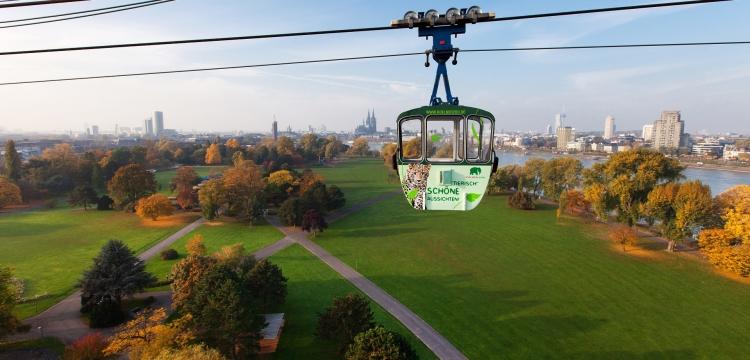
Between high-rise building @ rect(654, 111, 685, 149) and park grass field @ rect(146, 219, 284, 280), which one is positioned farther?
high-rise building @ rect(654, 111, 685, 149)

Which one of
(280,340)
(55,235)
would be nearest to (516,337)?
(280,340)

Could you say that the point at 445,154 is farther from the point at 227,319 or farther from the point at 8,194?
the point at 8,194

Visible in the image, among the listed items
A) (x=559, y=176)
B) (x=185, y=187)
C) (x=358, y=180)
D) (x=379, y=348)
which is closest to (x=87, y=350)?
(x=379, y=348)

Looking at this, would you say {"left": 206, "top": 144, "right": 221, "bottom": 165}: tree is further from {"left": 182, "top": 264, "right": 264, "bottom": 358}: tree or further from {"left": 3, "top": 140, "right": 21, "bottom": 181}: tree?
{"left": 182, "top": 264, "right": 264, "bottom": 358}: tree

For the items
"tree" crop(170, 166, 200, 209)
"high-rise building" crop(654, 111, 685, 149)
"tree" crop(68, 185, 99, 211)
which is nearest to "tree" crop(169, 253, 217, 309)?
"tree" crop(170, 166, 200, 209)

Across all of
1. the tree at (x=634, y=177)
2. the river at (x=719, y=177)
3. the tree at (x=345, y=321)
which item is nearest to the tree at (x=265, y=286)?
the tree at (x=345, y=321)

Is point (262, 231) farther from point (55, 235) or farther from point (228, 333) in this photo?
point (228, 333)
